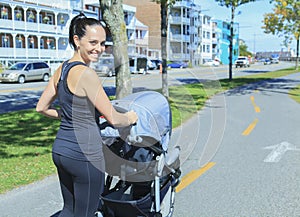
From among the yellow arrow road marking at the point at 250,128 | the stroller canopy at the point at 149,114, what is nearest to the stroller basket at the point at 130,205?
the stroller canopy at the point at 149,114

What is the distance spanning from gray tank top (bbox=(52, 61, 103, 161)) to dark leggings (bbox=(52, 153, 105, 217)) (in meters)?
0.07

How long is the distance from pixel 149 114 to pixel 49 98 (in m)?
0.97

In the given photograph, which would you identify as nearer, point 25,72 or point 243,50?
point 25,72

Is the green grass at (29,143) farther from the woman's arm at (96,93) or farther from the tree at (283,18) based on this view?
the tree at (283,18)

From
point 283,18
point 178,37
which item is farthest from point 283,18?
point 178,37

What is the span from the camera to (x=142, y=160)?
13.0 feet

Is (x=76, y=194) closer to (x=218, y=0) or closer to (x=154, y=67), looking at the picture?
(x=218, y=0)

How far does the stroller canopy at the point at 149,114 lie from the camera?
356cm

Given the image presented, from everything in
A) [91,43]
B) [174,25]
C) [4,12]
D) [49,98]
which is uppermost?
[174,25]

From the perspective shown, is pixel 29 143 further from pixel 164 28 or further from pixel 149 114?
pixel 164 28

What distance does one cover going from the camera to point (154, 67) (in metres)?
55.8

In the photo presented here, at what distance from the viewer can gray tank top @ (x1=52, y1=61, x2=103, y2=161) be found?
9.37 feet

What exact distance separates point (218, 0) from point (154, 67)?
26747mm

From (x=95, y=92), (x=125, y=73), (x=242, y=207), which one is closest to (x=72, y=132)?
(x=95, y=92)
